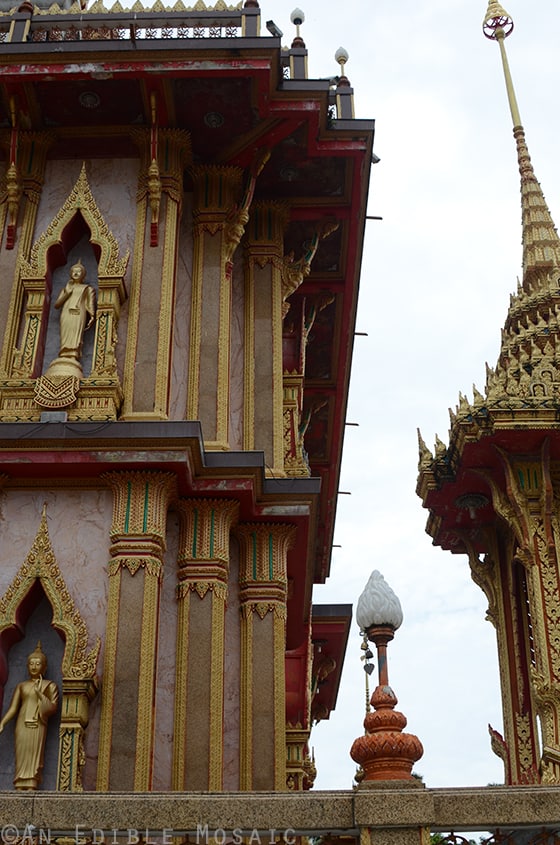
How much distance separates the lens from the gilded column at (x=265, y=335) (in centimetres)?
1312

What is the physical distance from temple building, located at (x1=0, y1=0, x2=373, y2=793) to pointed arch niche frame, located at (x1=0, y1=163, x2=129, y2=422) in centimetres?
3

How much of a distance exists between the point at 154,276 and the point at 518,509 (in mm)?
7104

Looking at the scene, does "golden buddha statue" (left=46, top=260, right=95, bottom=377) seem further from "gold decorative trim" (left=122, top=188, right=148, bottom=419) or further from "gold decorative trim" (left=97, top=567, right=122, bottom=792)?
"gold decorative trim" (left=97, top=567, right=122, bottom=792)

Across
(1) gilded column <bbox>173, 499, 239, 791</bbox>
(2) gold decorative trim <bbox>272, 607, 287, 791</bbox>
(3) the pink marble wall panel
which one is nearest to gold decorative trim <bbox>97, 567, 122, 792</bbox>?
(1) gilded column <bbox>173, 499, 239, 791</bbox>

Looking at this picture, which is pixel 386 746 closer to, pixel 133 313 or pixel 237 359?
pixel 133 313

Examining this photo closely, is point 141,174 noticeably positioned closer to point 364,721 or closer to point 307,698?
point 364,721

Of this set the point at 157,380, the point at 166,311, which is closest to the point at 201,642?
the point at 157,380

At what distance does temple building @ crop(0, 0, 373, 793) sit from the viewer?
35.2 feet

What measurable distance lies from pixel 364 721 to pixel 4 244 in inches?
331

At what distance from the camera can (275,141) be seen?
13.9 m

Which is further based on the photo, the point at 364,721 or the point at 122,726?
the point at 122,726

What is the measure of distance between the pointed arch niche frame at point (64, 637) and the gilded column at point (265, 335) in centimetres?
297

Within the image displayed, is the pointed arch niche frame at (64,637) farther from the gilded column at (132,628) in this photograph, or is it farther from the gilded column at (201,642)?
the gilded column at (201,642)

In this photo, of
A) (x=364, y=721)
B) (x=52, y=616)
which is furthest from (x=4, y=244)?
(x=364, y=721)
